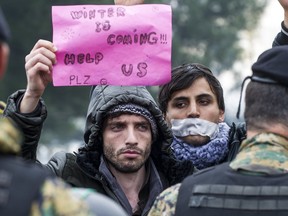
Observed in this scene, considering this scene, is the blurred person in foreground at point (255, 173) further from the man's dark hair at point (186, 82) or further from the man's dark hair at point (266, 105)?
the man's dark hair at point (186, 82)

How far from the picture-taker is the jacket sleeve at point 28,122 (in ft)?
19.7

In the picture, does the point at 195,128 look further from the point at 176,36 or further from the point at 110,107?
the point at 176,36

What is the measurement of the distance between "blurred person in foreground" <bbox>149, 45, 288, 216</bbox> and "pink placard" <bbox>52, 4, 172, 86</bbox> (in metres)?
1.63

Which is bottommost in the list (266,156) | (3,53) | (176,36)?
(176,36)

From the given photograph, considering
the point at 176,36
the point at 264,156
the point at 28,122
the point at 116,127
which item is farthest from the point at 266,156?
the point at 176,36

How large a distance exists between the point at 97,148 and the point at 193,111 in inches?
25.7

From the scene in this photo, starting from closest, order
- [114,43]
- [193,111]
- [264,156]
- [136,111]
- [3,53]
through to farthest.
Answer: [3,53] → [264,156] → [114,43] → [136,111] → [193,111]

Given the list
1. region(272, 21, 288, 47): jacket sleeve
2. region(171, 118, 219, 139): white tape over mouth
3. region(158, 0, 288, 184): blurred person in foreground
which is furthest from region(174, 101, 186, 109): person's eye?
region(272, 21, 288, 47): jacket sleeve

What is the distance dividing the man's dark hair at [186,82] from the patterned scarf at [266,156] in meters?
2.43

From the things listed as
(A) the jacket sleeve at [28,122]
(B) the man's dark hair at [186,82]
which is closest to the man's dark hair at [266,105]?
→ (A) the jacket sleeve at [28,122]

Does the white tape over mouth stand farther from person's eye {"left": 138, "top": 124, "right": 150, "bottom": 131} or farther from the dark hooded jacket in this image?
person's eye {"left": 138, "top": 124, "right": 150, "bottom": 131}

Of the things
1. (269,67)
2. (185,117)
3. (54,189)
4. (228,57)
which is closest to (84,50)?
(185,117)

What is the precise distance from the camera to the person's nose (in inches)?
274

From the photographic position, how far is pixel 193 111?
6.96 m
